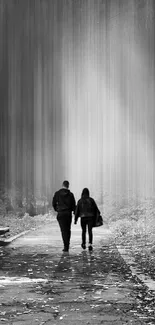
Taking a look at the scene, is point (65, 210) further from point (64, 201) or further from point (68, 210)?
point (64, 201)

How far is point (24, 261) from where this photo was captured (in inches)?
587

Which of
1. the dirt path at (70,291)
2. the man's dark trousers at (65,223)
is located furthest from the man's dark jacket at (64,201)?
the dirt path at (70,291)

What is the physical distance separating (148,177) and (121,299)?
3783 centimetres

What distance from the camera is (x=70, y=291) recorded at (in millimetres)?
9836

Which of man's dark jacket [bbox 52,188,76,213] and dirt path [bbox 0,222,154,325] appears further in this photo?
man's dark jacket [bbox 52,188,76,213]

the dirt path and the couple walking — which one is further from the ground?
the couple walking

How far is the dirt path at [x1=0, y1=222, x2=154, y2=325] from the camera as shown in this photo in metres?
7.62

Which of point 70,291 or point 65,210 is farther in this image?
point 65,210

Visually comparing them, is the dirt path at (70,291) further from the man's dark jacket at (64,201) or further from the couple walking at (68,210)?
the man's dark jacket at (64,201)

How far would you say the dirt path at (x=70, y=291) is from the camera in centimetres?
762

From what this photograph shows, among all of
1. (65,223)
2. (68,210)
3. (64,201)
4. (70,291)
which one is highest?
(64,201)

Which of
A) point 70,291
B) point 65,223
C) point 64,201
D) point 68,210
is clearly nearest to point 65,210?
point 68,210

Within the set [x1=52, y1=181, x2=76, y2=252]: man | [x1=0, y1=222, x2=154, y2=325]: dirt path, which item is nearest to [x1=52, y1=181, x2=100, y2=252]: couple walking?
[x1=52, y1=181, x2=76, y2=252]: man

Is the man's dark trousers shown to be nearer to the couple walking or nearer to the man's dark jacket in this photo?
the couple walking
